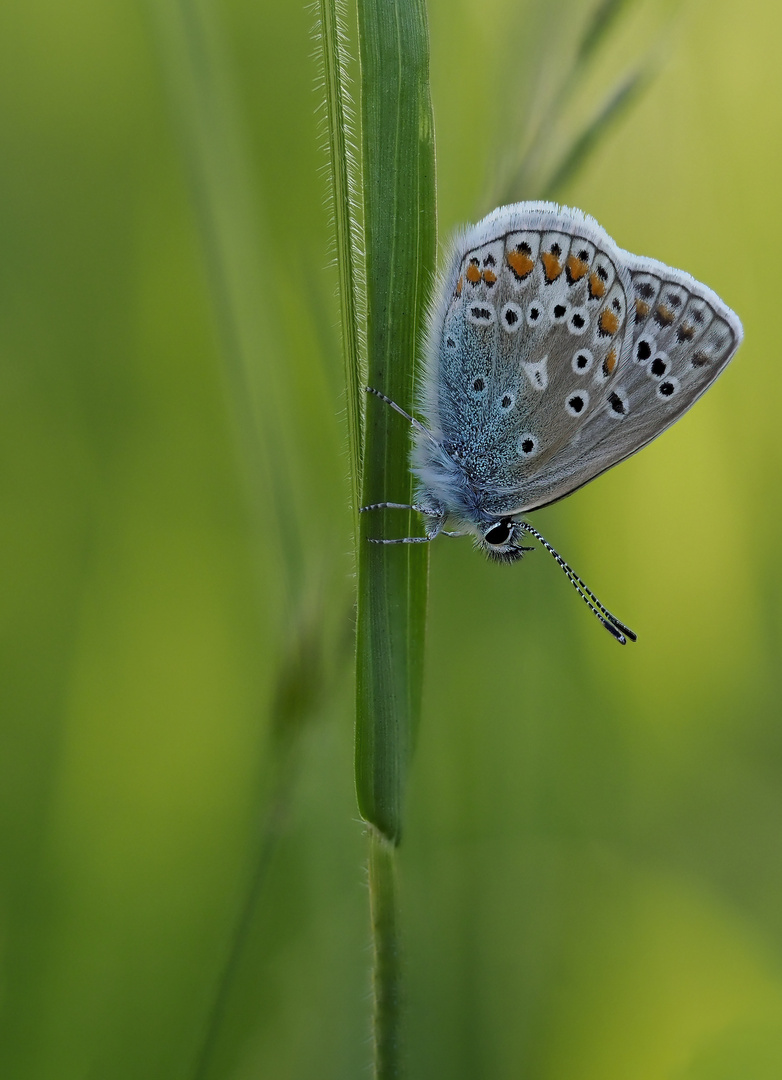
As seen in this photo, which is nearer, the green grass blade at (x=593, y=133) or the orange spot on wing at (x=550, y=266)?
the green grass blade at (x=593, y=133)

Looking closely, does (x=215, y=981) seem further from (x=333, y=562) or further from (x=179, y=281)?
(x=179, y=281)

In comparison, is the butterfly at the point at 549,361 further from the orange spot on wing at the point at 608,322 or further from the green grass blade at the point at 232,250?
the green grass blade at the point at 232,250

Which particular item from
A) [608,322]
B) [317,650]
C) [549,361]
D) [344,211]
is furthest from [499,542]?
[344,211]

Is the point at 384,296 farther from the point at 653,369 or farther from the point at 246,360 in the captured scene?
the point at 653,369

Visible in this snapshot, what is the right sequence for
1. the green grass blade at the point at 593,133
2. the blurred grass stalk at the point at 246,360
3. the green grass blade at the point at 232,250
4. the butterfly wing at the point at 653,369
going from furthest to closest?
the butterfly wing at the point at 653,369, the green grass blade at the point at 593,133, the green grass blade at the point at 232,250, the blurred grass stalk at the point at 246,360

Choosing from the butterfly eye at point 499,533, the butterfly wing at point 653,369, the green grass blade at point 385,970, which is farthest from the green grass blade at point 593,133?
the green grass blade at point 385,970

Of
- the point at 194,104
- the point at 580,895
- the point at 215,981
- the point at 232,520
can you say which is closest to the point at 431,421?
the point at 232,520

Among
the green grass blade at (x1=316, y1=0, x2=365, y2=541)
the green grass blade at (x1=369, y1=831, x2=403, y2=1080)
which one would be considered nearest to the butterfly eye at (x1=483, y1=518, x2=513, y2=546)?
the green grass blade at (x1=316, y1=0, x2=365, y2=541)
